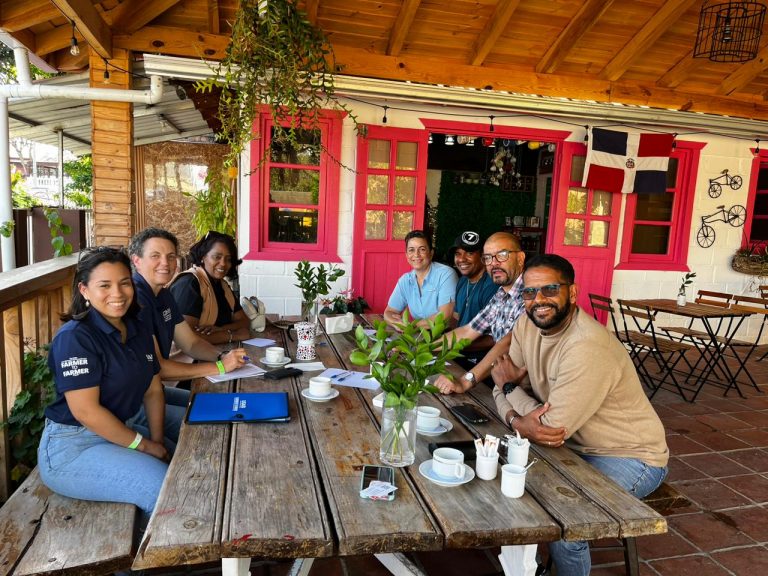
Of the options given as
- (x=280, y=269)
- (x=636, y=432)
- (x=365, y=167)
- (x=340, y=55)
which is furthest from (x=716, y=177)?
(x=636, y=432)

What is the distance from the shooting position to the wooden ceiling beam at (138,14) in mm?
4203

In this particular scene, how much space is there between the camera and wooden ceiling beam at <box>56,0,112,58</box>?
10.7 feet

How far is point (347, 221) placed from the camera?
5328mm

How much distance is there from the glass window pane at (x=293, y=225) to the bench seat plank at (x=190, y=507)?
3.62m

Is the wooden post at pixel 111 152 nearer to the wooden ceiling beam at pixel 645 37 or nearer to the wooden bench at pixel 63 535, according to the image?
the wooden bench at pixel 63 535

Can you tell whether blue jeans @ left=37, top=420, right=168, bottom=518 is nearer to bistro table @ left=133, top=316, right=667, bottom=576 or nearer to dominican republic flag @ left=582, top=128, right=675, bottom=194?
bistro table @ left=133, top=316, right=667, bottom=576

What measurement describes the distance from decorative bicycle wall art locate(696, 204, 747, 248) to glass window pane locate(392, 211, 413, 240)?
140 inches

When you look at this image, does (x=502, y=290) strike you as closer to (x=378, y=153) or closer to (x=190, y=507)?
(x=190, y=507)

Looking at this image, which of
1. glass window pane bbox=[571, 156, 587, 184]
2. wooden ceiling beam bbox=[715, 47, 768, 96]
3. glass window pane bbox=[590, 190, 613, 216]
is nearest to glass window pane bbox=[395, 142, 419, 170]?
glass window pane bbox=[571, 156, 587, 184]

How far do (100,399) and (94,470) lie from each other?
261mm

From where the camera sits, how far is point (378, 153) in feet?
17.5

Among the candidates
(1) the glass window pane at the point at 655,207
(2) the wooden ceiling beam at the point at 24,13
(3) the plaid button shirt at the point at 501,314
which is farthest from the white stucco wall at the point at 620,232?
(3) the plaid button shirt at the point at 501,314

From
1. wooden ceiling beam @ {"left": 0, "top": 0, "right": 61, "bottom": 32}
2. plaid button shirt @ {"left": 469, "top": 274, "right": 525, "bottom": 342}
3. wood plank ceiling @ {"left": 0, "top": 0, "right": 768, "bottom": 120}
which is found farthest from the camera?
wood plank ceiling @ {"left": 0, "top": 0, "right": 768, "bottom": 120}

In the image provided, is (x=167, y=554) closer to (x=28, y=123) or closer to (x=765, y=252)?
(x=765, y=252)
